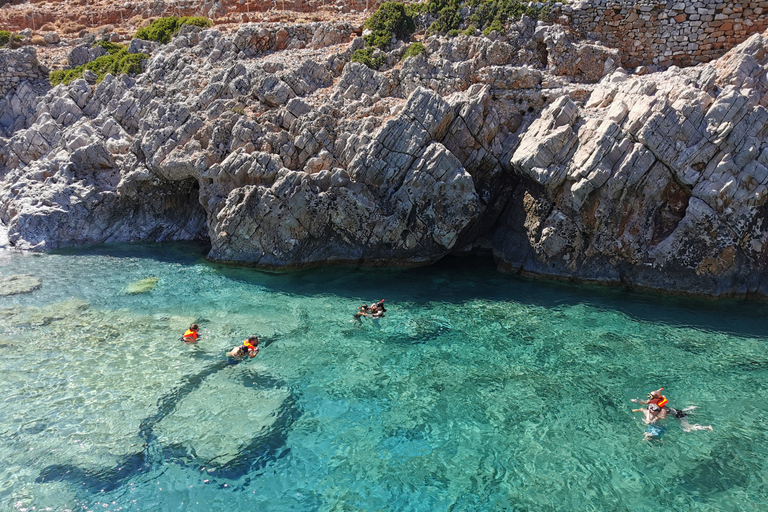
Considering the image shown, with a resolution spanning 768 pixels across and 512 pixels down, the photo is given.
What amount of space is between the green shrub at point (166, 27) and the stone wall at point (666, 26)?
975 inches

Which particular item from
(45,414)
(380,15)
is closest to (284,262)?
(45,414)

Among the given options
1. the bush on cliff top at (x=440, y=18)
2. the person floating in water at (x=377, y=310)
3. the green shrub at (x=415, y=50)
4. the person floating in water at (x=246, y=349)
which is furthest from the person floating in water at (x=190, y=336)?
the green shrub at (x=415, y=50)

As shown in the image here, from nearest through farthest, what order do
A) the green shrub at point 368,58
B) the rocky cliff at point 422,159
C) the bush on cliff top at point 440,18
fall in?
the rocky cliff at point 422,159
the bush on cliff top at point 440,18
the green shrub at point 368,58

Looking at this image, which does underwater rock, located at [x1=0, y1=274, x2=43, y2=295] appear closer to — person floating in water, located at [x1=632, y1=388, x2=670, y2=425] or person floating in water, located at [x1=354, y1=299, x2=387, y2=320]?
person floating in water, located at [x1=354, y1=299, x2=387, y2=320]

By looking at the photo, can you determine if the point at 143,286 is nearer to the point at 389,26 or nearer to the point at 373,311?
the point at 373,311

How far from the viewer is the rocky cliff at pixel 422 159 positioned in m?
20.8

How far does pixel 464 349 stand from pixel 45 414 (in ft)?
42.5

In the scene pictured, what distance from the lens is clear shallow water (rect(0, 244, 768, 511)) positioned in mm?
11539

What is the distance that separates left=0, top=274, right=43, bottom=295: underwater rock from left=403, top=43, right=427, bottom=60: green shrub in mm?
21989

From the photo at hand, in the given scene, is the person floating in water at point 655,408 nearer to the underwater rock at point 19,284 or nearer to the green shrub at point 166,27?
the underwater rock at point 19,284

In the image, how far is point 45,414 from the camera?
544 inches

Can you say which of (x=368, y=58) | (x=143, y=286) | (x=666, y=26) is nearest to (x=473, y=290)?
(x=143, y=286)

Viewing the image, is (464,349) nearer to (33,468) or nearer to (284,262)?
(284,262)

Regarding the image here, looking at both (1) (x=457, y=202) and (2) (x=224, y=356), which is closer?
(2) (x=224, y=356)
